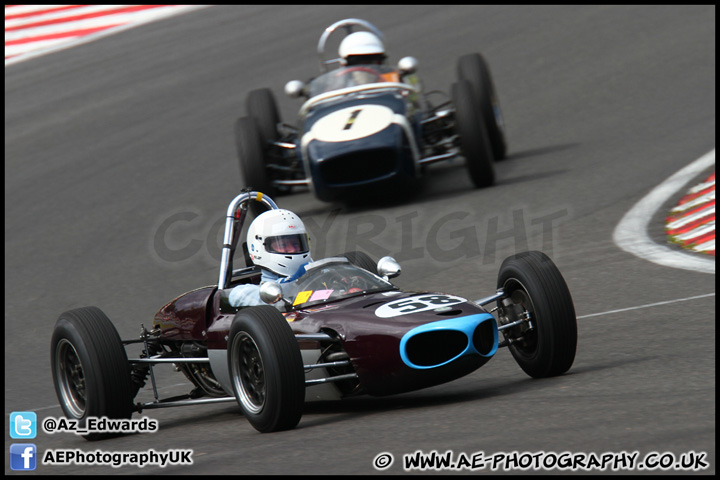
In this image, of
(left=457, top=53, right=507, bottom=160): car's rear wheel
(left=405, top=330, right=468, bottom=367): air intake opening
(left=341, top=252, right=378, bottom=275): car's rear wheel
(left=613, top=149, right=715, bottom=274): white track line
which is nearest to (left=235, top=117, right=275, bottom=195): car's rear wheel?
(left=457, top=53, right=507, bottom=160): car's rear wheel

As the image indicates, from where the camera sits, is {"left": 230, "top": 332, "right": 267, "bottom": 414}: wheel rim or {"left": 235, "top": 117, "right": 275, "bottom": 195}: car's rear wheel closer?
{"left": 230, "top": 332, "right": 267, "bottom": 414}: wheel rim

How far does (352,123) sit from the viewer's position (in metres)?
11.5

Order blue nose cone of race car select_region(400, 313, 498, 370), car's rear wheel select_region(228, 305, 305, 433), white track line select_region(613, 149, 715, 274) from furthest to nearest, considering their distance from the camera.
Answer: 1. white track line select_region(613, 149, 715, 274)
2. blue nose cone of race car select_region(400, 313, 498, 370)
3. car's rear wheel select_region(228, 305, 305, 433)

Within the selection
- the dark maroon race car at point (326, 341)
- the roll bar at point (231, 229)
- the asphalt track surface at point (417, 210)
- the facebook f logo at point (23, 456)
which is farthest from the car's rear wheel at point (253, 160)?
the facebook f logo at point (23, 456)

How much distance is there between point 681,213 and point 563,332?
16.3 feet

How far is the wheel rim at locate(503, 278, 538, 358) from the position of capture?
6.07 m

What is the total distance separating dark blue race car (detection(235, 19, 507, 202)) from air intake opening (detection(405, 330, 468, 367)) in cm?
575

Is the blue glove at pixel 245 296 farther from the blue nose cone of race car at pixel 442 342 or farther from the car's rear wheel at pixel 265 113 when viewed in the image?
the car's rear wheel at pixel 265 113

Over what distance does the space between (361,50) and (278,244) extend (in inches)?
264

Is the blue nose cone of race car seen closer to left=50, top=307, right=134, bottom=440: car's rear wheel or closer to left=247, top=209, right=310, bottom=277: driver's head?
left=247, top=209, right=310, bottom=277: driver's head

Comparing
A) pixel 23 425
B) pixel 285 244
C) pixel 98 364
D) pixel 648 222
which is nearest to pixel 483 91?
pixel 648 222

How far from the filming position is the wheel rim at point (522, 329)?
6.07 meters

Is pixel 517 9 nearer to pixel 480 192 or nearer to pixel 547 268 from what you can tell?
pixel 480 192

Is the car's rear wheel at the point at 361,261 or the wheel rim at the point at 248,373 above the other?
the car's rear wheel at the point at 361,261
